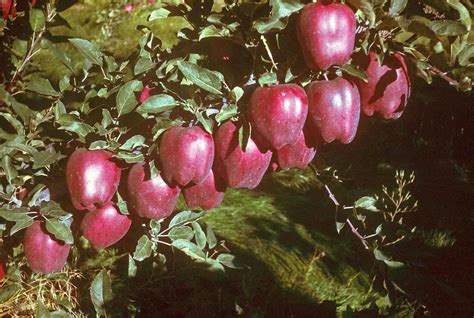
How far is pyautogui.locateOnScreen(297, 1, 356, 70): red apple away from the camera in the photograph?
36.7 inches

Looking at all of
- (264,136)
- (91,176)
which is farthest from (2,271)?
(264,136)

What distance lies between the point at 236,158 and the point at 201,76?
0.17m

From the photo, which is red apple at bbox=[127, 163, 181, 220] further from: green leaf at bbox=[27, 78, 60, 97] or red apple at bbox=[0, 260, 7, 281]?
red apple at bbox=[0, 260, 7, 281]

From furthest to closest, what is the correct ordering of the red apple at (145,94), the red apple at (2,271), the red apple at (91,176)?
the red apple at (2,271) → the red apple at (145,94) → the red apple at (91,176)

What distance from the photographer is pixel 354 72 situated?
99 cm

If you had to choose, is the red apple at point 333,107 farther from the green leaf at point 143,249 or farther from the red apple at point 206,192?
the green leaf at point 143,249

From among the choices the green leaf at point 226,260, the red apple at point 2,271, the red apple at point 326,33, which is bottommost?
the red apple at point 2,271

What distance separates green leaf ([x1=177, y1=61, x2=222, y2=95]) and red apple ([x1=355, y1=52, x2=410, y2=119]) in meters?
0.29

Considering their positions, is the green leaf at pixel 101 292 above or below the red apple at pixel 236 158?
below

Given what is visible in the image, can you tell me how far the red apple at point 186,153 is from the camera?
0.99m

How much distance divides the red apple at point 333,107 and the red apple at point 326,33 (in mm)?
47

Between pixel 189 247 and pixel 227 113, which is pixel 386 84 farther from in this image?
pixel 189 247

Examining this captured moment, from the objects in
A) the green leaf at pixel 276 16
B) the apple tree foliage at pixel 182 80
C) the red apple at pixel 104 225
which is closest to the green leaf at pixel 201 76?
the apple tree foliage at pixel 182 80

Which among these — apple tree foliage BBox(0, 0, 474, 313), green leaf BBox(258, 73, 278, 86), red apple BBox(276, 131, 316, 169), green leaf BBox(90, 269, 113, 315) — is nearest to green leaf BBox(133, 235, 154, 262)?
apple tree foliage BBox(0, 0, 474, 313)
